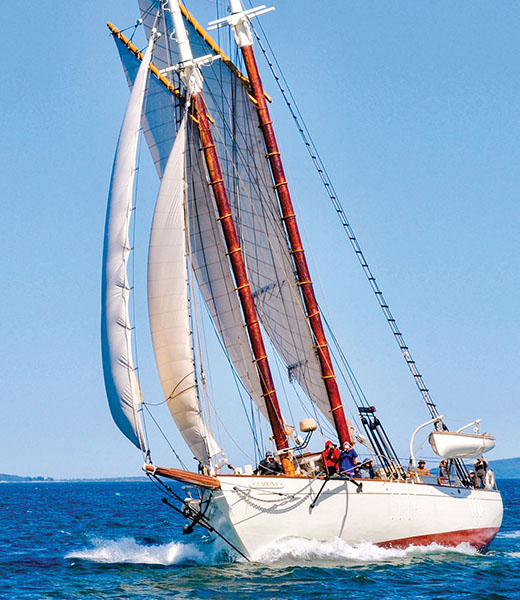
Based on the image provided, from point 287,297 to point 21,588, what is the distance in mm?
15751

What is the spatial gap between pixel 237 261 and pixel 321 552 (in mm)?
10503

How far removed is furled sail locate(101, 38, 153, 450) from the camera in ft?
77.0

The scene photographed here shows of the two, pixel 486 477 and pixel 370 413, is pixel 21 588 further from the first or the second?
pixel 486 477

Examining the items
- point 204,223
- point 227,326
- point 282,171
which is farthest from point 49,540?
point 282,171

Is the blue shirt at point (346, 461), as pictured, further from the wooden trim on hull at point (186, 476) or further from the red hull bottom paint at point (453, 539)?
the wooden trim on hull at point (186, 476)

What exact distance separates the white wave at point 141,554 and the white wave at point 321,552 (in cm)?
271

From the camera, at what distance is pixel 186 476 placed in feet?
78.7

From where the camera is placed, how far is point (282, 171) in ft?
111

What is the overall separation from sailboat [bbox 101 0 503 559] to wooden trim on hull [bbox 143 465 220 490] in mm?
41

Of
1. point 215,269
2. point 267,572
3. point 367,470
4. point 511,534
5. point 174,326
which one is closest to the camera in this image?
point 267,572

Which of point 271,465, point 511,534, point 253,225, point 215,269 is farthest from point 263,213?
point 511,534

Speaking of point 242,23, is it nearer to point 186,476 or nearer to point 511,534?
point 186,476

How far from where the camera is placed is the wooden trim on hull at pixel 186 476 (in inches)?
939

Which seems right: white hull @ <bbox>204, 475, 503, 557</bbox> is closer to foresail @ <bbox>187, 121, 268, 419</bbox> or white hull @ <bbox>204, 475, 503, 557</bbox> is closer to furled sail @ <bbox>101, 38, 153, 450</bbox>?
furled sail @ <bbox>101, 38, 153, 450</bbox>
